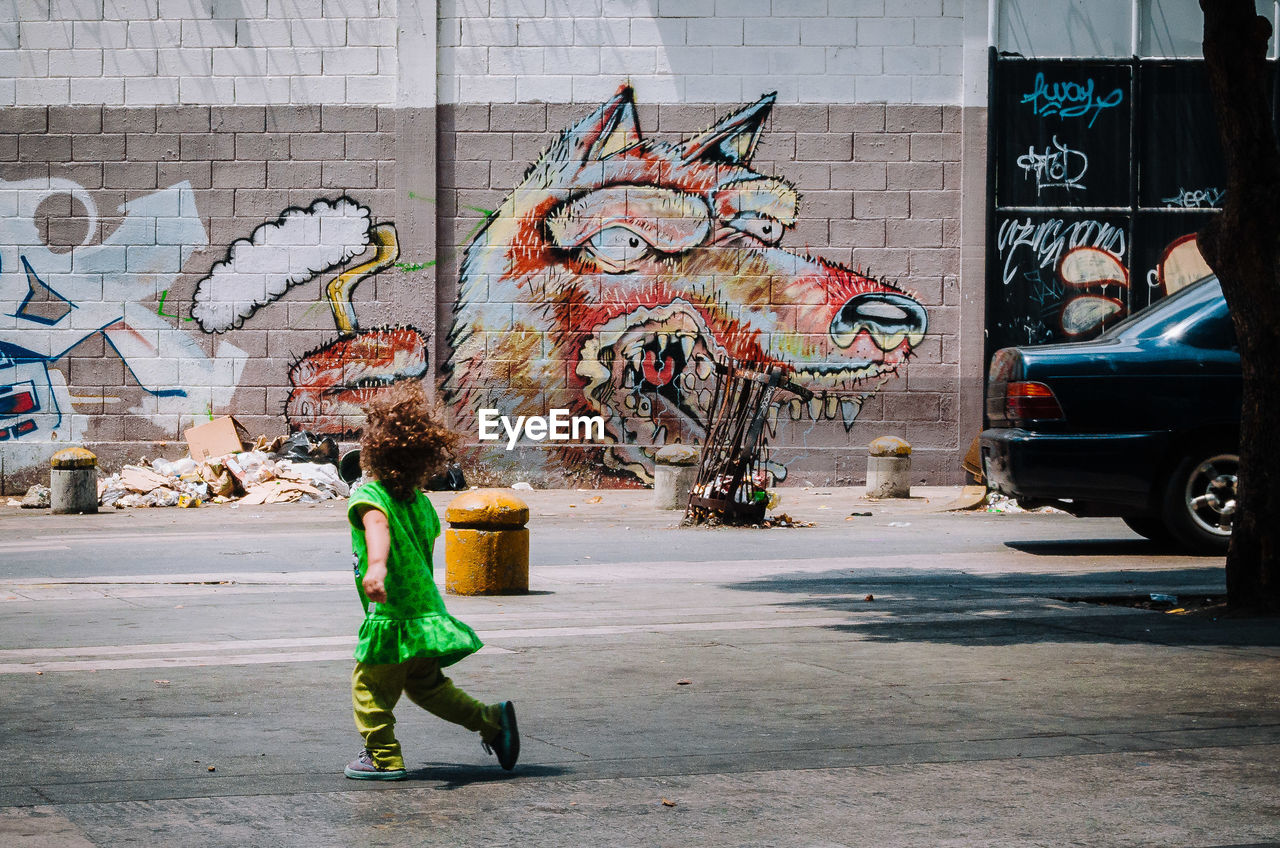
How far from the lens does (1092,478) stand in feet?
34.8

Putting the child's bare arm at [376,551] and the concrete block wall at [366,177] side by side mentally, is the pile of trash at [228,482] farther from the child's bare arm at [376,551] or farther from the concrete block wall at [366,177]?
the child's bare arm at [376,551]

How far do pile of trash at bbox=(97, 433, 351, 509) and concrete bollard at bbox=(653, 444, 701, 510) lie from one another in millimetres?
3744

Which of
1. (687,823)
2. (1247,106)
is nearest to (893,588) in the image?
(1247,106)

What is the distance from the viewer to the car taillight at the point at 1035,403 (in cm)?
1072

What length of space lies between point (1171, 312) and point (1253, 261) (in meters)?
3.24

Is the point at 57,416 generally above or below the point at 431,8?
below

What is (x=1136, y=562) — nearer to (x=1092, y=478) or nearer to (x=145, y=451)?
(x=1092, y=478)

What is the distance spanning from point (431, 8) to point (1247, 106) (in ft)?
38.0

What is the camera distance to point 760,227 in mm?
17922

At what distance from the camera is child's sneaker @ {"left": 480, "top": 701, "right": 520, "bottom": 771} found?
15.8 feet

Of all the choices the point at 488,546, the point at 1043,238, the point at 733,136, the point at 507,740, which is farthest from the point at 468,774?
the point at 1043,238

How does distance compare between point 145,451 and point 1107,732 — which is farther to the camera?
point 145,451

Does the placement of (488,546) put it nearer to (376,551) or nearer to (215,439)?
(376,551)

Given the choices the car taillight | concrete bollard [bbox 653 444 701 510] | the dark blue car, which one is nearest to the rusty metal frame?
concrete bollard [bbox 653 444 701 510]
